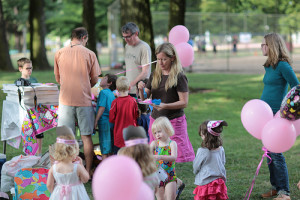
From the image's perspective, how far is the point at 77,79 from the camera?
20.0 feet

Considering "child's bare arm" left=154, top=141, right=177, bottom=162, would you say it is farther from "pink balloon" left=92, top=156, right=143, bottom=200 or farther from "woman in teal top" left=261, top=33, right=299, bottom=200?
"pink balloon" left=92, top=156, right=143, bottom=200

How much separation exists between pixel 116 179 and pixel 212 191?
7.99ft

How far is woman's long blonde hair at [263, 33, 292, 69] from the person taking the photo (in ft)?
17.2

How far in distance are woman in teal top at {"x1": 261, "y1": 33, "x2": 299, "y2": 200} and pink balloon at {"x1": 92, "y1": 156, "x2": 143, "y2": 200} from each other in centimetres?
284

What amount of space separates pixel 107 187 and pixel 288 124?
2259mm

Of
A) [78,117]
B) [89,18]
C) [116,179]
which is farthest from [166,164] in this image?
[89,18]

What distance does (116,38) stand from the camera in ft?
79.5

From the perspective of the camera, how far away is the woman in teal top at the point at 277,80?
5.24 m

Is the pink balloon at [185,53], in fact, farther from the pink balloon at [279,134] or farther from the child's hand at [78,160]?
the child's hand at [78,160]

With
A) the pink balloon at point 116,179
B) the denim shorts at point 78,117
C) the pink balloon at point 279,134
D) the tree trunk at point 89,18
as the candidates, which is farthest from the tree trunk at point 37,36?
the pink balloon at point 116,179

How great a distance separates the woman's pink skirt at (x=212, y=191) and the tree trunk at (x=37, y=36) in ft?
69.3

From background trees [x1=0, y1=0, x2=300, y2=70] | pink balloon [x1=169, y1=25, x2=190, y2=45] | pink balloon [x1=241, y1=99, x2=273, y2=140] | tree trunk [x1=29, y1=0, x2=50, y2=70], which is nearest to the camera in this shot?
pink balloon [x1=241, y1=99, x2=273, y2=140]

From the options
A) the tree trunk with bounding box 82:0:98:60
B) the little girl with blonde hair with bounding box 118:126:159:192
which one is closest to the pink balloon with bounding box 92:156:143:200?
the little girl with blonde hair with bounding box 118:126:159:192

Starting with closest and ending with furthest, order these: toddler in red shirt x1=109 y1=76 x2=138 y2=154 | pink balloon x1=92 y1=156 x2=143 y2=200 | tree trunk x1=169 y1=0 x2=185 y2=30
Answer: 1. pink balloon x1=92 y1=156 x2=143 y2=200
2. toddler in red shirt x1=109 y1=76 x2=138 y2=154
3. tree trunk x1=169 y1=0 x2=185 y2=30
